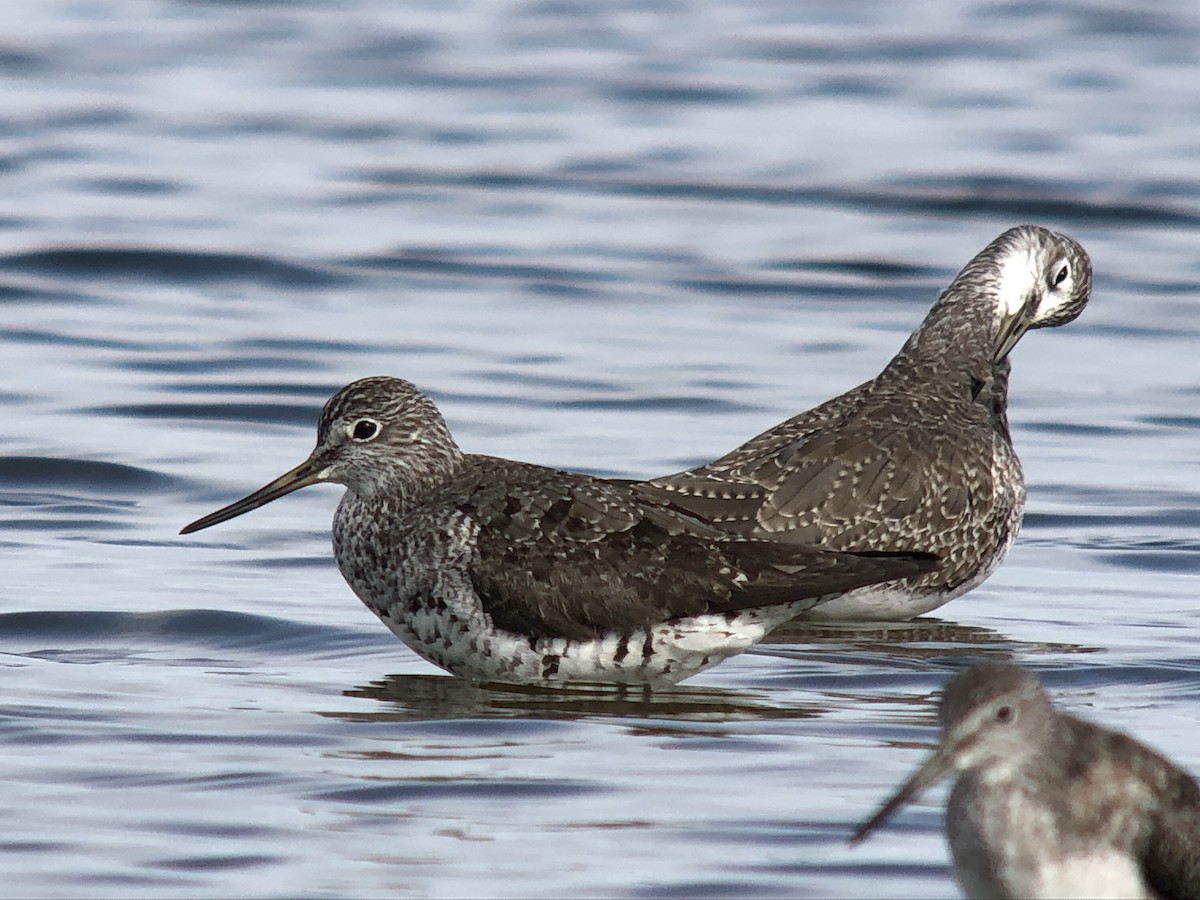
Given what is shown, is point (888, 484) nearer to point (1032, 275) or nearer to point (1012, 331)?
point (1012, 331)

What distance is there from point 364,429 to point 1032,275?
430 cm

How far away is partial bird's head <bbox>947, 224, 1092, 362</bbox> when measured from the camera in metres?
12.5

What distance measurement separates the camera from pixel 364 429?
9812 mm

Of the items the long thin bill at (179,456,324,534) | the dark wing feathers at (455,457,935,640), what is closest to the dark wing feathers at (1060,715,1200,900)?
the dark wing feathers at (455,457,935,640)

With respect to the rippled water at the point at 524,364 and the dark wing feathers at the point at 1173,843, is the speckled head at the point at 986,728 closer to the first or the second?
the dark wing feathers at the point at 1173,843

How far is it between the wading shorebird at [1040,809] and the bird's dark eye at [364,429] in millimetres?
3974

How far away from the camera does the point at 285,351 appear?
16.3m

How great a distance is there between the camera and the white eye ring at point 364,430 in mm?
9789

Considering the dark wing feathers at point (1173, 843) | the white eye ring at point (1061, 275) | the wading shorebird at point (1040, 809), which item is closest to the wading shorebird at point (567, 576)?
the wading shorebird at point (1040, 809)

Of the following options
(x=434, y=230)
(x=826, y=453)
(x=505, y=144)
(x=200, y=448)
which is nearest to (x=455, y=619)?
(x=826, y=453)

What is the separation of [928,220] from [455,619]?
12556 mm

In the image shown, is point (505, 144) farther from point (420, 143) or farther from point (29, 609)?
point (29, 609)

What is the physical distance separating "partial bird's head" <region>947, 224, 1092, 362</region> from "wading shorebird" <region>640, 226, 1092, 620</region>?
109 centimetres

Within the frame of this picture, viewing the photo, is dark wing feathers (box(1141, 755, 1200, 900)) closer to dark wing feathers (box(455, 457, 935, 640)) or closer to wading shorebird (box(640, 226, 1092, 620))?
dark wing feathers (box(455, 457, 935, 640))
